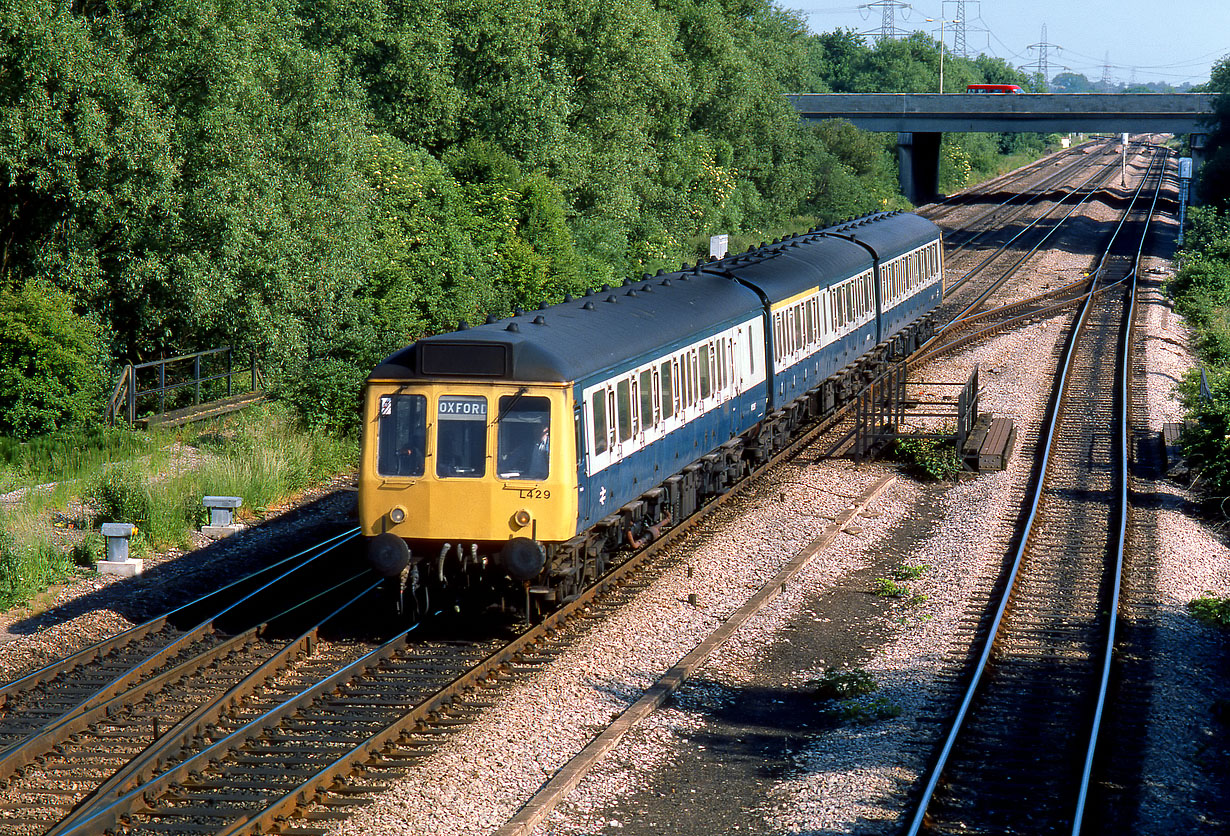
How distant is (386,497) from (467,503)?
84 cm

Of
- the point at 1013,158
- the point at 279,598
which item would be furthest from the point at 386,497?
the point at 1013,158

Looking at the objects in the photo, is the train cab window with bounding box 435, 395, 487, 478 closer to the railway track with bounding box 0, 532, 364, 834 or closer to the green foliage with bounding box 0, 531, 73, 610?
the railway track with bounding box 0, 532, 364, 834

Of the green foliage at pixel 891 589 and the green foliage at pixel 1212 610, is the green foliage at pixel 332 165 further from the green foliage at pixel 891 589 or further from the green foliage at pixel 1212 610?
the green foliage at pixel 1212 610

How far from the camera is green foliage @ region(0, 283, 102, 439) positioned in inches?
848

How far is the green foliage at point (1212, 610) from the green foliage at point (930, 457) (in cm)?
642

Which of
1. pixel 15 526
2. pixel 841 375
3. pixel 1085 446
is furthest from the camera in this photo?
pixel 841 375

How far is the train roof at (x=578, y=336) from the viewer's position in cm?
1284

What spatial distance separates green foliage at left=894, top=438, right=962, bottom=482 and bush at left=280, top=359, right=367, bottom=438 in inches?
373

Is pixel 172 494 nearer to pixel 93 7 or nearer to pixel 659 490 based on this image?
pixel 659 490

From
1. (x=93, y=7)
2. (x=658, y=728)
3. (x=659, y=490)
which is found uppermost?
(x=93, y=7)

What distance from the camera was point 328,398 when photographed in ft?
74.8

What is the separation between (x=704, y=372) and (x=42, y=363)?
457 inches

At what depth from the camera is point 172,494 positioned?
17969 millimetres

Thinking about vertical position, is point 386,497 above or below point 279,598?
above
